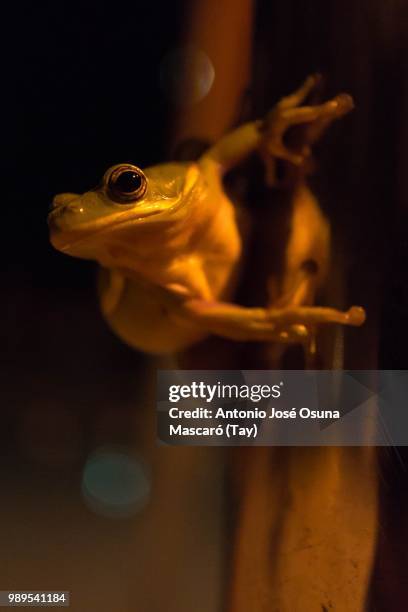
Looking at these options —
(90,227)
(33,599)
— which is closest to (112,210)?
(90,227)

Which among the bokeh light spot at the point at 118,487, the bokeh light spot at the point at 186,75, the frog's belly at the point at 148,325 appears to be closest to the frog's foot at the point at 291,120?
the bokeh light spot at the point at 186,75

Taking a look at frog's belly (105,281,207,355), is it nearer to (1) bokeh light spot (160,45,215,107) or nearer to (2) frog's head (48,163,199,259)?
(2) frog's head (48,163,199,259)

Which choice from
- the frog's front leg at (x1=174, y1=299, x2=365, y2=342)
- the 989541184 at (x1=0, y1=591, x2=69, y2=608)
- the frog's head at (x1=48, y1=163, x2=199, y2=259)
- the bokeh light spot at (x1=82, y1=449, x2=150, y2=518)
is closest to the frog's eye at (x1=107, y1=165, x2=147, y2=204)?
the frog's head at (x1=48, y1=163, x2=199, y2=259)

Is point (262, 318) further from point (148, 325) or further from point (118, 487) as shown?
point (118, 487)

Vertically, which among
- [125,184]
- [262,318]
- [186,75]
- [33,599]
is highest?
[186,75]

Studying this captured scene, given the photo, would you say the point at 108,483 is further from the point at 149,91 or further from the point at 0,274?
the point at 149,91

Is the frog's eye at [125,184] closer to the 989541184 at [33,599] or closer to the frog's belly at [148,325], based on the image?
the frog's belly at [148,325]
